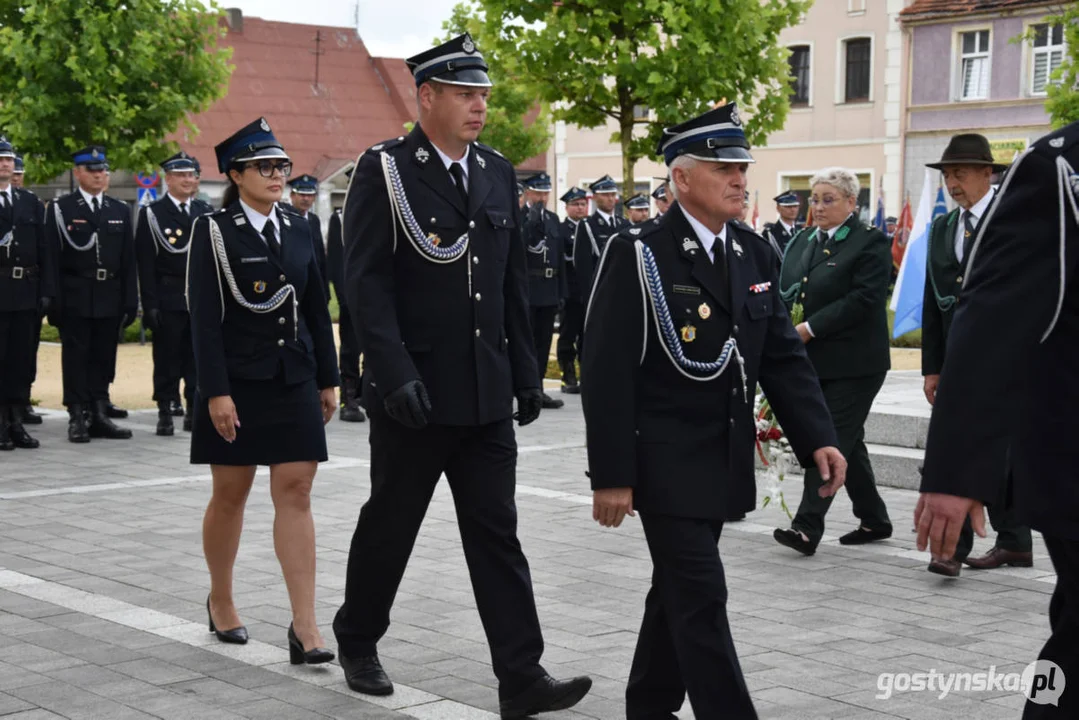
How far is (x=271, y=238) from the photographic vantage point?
20.7ft

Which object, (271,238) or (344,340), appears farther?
(344,340)

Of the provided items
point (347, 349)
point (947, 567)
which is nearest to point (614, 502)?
point (947, 567)

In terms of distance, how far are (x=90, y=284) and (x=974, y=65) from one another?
32223mm

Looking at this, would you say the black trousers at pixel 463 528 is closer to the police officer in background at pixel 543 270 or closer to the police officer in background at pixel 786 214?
the police officer in background at pixel 543 270

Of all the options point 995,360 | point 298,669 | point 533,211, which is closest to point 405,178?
point 298,669

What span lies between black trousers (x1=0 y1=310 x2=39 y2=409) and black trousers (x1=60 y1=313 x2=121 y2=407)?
278mm

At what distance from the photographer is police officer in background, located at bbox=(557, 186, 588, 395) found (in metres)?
17.4

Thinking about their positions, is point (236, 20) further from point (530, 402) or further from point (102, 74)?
point (530, 402)

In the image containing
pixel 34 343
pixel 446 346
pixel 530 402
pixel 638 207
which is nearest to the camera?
pixel 446 346

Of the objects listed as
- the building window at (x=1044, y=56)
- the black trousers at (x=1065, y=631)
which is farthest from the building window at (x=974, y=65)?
the black trousers at (x=1065, y=631)

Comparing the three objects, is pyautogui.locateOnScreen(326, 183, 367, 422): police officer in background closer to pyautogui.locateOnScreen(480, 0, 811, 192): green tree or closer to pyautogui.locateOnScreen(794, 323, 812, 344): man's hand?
pyautogui.locateOnScreen(480, 0, 811, 192): green tree

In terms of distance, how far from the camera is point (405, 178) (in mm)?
5461

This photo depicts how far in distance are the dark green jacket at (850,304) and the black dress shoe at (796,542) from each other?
2.78 ft

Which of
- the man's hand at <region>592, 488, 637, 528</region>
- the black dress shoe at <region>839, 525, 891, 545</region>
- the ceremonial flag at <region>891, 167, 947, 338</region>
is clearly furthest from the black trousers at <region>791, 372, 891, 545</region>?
the ceremonial flag at <region>891, 167, 947, 338</region>
